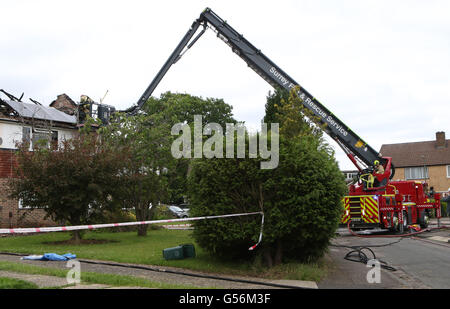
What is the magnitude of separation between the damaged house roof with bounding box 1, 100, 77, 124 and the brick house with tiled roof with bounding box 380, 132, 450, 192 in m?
39.8

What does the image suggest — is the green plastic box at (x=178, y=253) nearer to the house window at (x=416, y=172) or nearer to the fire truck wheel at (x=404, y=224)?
the fire truck wheel at (x=404, y=224)

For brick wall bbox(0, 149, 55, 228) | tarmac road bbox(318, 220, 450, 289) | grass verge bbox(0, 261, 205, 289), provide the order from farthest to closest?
1. brick wall bbox(0, 149, 55, 228)
2. tarmac road bbox(318, 220, 450, 289)
3. grass verge bbox(0, 261, 205, 289)

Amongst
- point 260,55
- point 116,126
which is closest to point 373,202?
point 260,55

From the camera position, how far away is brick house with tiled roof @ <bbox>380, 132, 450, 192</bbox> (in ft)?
171

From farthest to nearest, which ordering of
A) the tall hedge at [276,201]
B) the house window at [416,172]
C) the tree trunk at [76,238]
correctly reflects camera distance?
the house window at [416,172]
the tree trunk at [76,238]
the tall hedge at [276,201]

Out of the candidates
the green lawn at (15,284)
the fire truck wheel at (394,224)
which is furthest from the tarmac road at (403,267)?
the green lawn at (15,284)

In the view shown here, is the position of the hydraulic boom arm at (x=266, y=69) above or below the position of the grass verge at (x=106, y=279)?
above

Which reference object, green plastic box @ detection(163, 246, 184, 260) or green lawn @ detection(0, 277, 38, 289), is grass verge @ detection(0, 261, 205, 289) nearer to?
green lawn @ detection(0, 277, 38, 289)

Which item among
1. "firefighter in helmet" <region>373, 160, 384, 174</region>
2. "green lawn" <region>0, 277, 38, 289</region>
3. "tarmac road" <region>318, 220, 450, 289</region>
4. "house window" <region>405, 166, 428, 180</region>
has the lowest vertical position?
"tarmac road" <region>318, 220, 450, 289</region>

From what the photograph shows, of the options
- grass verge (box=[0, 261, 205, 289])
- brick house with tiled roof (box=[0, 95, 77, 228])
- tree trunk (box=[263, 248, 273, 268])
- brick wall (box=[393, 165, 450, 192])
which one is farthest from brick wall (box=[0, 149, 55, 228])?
brick wall (box=[393, 165, 450, 192])

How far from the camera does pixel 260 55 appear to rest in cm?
2000

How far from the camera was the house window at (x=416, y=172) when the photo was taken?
5304 centimetres

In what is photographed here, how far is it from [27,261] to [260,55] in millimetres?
12872
